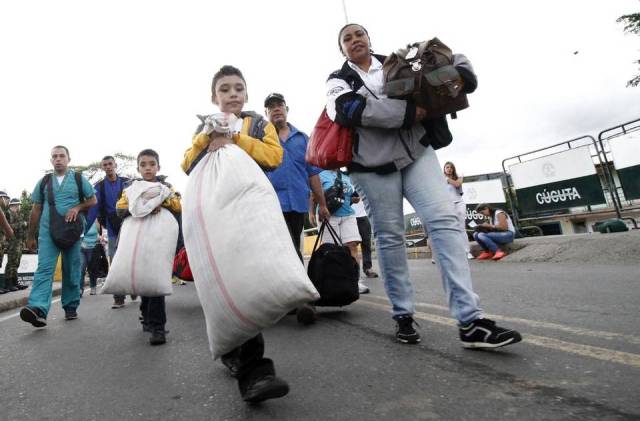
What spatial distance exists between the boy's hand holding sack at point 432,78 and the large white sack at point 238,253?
1.01 metres

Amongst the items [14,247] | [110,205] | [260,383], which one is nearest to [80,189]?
[110,205]

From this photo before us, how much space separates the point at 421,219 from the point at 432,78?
31.9 inches

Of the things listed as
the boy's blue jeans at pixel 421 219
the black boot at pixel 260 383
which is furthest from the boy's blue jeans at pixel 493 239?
the black boot at pixel 260 383

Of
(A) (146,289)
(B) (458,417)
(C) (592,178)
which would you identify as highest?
(C) (592,178)

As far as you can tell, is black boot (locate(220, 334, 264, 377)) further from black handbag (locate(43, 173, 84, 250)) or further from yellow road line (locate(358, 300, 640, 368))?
black handbag (locate(43, 173, 84, 250))

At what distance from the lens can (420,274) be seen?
6227 mm

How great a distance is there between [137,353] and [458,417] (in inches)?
89.2

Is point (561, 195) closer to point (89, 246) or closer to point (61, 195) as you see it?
point (61, 195)

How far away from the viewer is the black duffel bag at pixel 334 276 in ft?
11.0

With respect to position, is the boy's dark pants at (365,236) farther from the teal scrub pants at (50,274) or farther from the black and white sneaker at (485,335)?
the black and white sneaker at (485,335)

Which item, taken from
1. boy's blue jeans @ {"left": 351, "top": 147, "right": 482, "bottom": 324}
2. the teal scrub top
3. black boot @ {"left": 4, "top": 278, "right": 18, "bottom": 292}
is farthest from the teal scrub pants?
black boot @ {"left": 4, "top": 278, "right": 18, "bottom": 292}

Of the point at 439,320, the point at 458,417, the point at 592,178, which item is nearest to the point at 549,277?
the point at 439,320

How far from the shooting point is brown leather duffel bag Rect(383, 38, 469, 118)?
2.28m

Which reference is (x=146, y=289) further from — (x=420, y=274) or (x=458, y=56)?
(x=420, y=274)
